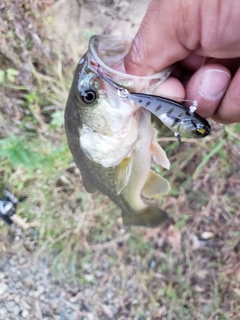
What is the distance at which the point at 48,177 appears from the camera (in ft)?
9.68

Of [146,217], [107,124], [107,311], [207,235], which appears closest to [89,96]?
[107,124]

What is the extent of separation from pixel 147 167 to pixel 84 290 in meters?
1.51

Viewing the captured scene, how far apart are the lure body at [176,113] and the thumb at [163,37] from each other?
13 centimetres

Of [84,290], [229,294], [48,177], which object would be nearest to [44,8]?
[48,177]

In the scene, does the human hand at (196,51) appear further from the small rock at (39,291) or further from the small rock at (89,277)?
the small rock at (39,291)

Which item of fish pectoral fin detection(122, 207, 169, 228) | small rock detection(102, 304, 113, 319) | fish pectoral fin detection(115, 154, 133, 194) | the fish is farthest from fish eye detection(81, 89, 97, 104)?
small rock detection(102, 304, 113, 319)

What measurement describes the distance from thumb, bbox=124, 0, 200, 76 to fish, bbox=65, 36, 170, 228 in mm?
57

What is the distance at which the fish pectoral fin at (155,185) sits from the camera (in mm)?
1920

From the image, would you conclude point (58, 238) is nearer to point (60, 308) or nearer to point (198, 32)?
point (60, 308)

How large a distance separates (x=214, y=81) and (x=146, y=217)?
1.04 metres

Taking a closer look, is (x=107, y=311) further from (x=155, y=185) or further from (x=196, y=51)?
(x=196, y=51)

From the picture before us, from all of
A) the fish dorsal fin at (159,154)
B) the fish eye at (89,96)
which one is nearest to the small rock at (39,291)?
the fish dorsal fin at (159,154)

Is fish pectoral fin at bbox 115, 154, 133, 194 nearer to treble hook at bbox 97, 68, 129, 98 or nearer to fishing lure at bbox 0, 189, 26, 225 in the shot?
treble hook at bbox 97, 68, 129, 98

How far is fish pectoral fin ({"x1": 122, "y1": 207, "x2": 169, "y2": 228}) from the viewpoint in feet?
7.39
